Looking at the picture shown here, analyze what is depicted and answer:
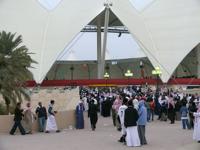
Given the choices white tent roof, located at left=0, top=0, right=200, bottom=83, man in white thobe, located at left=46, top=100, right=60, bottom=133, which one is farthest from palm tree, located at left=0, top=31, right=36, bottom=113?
white tent roof, located at left=0, top=0, right=200, bottom=83

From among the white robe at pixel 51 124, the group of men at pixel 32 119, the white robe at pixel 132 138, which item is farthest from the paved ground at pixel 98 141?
the white robe at pixel 51 124

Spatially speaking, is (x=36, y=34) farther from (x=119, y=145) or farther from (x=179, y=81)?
(x=119, y=145)

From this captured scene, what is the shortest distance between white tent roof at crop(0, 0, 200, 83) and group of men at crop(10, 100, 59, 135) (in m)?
24.6

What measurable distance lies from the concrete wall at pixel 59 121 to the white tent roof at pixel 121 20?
77.1ft

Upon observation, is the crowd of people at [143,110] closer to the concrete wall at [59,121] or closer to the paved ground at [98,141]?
the paved ground at [98,141]

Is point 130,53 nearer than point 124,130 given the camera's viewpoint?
No

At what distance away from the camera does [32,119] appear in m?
21.4

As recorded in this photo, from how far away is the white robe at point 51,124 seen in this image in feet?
69.8

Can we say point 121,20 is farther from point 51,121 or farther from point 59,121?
point 51,121

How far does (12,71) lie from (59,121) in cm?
605

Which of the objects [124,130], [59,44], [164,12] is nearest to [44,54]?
[59,44]

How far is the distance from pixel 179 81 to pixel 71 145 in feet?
109

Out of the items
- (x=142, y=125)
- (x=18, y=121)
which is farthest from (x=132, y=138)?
(x=18, y=121)

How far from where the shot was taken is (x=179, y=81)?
48.1 m
